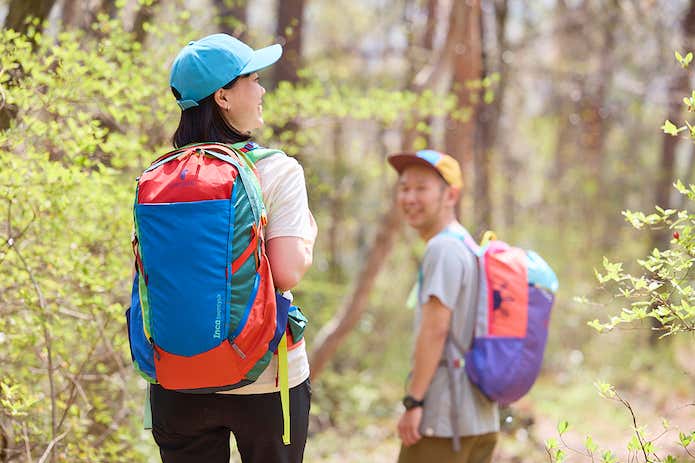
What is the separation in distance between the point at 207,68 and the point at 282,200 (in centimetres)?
46

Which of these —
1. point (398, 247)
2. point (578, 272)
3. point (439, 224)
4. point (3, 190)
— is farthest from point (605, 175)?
point (3, 190)

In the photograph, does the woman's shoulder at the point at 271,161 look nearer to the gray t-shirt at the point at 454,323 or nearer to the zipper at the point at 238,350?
the zipper at the point at 238,350

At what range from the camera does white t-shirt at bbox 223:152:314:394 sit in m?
2.35

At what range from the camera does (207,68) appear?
2402 millimetres

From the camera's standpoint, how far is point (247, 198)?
7.41 feet

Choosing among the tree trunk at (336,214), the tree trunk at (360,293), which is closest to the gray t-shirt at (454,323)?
the tree trunk at (360,293)

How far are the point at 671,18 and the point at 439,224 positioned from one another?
443 inches

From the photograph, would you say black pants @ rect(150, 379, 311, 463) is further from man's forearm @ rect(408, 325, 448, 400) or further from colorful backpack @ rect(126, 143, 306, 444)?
man's forearm @ rect(408, 325, 448, 400)

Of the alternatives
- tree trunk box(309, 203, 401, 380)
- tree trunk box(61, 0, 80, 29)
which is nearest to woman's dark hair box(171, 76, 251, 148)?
tree trunk box(61, 0, 80, 29)

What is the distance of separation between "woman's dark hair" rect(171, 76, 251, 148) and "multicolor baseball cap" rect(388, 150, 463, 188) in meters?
1.55

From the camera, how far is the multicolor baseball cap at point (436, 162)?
3.86m

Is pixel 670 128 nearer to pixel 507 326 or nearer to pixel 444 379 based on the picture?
pixel 507 326

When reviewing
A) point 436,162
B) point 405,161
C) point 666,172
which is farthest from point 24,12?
point 666,172

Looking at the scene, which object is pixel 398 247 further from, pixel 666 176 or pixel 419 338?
pixel 419 338
